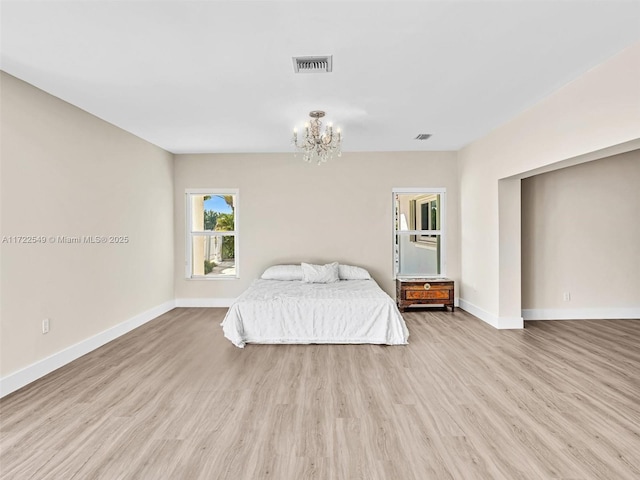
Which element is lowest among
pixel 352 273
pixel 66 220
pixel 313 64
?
pixel 352 273

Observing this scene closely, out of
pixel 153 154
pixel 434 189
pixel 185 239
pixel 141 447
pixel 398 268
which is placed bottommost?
pixel 141 447

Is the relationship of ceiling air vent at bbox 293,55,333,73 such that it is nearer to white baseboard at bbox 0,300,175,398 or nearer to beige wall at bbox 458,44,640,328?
beige wall at bbox 458,44,640,328

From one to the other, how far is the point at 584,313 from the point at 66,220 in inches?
258

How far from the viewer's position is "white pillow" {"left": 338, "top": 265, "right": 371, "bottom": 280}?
5.48 meters

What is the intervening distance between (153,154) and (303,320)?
11.1ft

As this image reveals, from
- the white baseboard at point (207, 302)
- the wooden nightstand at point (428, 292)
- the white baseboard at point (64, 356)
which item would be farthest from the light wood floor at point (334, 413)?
the white baseboard at point (207, 302)

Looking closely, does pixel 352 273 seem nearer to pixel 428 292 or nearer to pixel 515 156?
pixel 428 292

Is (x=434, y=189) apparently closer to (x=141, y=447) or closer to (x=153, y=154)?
(x=153, y=154)

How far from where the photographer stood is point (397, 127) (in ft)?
14.5

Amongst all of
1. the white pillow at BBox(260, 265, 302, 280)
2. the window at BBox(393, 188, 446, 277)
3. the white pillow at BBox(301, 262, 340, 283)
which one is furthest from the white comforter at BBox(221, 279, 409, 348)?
the window at BBox(393, 188, 446, 277)

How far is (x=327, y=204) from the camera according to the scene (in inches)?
232

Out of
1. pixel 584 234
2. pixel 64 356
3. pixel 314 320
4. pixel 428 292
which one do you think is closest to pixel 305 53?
pixel 314 320

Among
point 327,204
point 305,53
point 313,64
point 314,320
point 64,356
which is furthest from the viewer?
point 327,204

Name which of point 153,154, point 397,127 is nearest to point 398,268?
point 397,127
